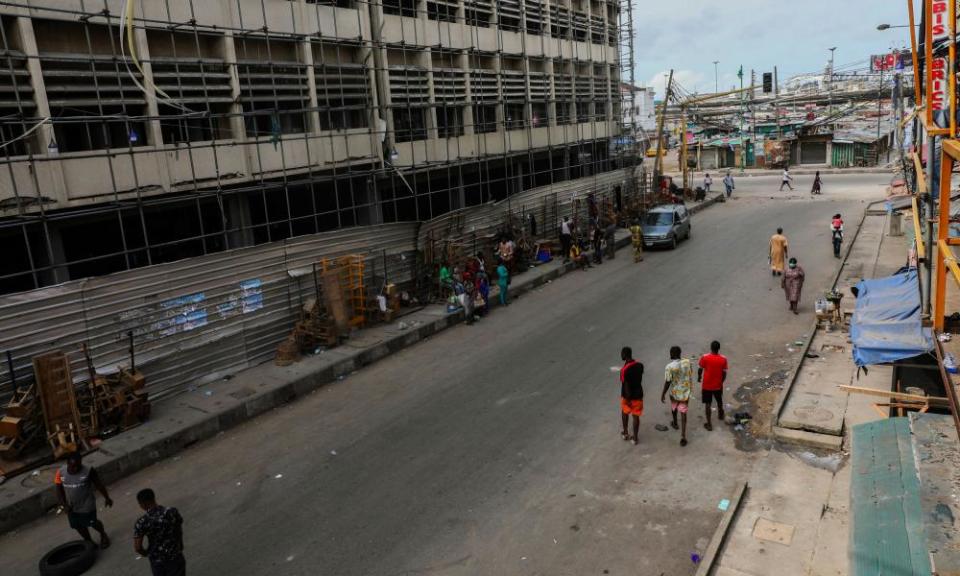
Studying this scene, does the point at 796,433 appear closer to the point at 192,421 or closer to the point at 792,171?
the point at 192,421

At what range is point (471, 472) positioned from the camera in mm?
9094

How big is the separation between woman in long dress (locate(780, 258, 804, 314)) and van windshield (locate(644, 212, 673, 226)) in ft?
32.3

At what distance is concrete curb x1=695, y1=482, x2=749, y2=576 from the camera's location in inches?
265

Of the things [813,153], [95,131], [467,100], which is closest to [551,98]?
[467,100]

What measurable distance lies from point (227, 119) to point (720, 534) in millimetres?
12702

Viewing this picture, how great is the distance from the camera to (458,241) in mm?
20438

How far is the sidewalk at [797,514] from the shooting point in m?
6.80

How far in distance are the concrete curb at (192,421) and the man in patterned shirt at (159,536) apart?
11.6ft

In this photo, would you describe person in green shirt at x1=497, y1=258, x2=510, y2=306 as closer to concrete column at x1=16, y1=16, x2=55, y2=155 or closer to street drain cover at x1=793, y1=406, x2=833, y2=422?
street drain cover at x1=793, y1=406, x2=833, y2=422

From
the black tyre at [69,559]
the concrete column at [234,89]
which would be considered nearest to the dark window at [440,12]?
the concrete column at [234,89]

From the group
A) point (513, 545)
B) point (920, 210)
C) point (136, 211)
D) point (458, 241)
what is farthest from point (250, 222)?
point (920, 210)

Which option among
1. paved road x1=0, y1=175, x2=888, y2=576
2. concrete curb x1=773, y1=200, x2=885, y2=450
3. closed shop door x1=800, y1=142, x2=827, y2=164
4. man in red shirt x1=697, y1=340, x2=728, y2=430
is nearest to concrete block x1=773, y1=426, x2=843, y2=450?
concrete curb x1=773, y1=200, x2=885, y2=450

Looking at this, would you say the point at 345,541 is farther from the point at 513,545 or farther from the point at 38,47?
the point at 38,47

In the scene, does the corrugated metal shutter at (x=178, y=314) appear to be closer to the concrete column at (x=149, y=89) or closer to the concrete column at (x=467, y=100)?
the concrete column at (x=149, y=89)
